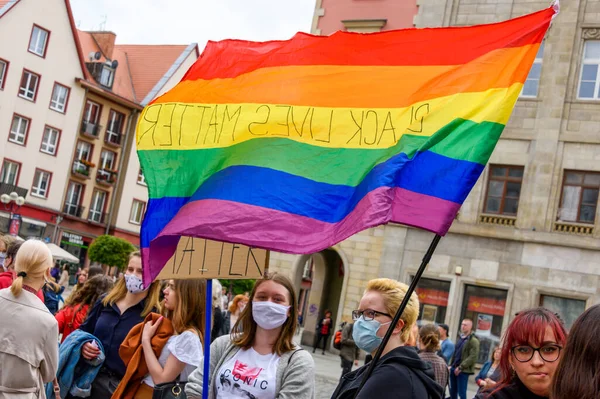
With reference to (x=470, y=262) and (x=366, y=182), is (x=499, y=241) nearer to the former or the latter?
(x=470, y=262)

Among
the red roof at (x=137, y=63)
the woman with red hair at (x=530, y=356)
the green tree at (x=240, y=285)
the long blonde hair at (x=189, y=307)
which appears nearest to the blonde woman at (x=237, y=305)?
the long blonde hair at (x=189, y=307)

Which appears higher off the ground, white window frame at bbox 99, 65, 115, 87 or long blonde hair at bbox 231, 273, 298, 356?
white window frame at bbox 99, 65, 115, 87

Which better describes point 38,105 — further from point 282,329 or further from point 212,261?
point 282,329

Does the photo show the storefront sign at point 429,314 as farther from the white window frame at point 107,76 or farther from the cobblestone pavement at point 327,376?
the white window frame at point 107,76

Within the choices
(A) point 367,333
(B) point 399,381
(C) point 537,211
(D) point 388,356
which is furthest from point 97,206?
(B) point 399,381

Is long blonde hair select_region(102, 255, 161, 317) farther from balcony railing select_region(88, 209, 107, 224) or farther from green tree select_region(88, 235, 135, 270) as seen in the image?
balcony railing select_region(88, 209, 107, 224)

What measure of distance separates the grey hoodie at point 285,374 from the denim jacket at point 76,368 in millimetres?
1514

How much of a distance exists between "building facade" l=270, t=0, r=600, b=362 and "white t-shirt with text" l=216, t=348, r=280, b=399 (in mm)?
23070

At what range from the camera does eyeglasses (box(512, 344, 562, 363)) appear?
4121mm

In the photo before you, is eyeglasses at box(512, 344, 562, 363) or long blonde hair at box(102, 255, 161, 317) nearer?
eyeglasses at box(512, 344, 562, 363)

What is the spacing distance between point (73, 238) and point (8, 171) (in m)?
7.42

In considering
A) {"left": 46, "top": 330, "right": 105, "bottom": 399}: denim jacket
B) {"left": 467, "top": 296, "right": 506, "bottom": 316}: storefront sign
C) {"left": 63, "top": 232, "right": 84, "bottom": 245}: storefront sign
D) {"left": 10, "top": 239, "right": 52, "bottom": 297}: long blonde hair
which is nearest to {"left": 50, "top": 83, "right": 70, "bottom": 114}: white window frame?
{"left": 63, "top": 232, "right": 84, "bottom": 245}: storefront sign

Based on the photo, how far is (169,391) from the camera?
599cm

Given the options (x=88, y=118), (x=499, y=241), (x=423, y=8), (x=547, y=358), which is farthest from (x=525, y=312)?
(x=88, y=118)
